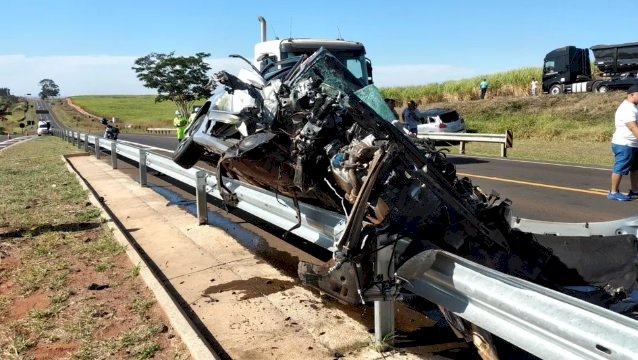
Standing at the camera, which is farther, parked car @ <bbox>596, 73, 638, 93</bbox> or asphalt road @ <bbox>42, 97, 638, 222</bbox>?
parked car @ <bbox>596, 73, 638, 93</bbox>

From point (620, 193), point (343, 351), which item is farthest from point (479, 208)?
point (620, 193)

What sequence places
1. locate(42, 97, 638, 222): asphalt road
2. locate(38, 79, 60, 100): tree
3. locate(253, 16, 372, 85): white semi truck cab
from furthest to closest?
locate(38, 79, 60, 100): tree, locate(253, 16, 372, 85): white semi truck cab, locate(42, 97, 638, 222): asphalt road

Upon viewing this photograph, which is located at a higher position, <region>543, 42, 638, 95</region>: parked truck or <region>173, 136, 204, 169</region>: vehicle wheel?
<region>543, 42, 638, 95</region>: parked truck

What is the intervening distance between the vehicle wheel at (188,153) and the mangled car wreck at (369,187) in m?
0.54

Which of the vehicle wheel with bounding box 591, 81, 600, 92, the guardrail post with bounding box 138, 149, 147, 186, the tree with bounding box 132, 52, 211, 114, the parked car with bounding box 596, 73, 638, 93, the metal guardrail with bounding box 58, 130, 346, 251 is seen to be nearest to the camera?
the metal guardrail with bounding box 58, 130, 346, 251

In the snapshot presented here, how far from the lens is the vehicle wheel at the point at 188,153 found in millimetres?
4545

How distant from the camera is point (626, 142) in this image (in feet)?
27.5

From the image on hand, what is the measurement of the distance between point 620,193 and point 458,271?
24.6ft

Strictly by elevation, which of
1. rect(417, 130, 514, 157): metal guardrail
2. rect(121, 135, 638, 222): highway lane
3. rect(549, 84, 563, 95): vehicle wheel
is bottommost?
rect(121, 135, 638, 222): highway lane

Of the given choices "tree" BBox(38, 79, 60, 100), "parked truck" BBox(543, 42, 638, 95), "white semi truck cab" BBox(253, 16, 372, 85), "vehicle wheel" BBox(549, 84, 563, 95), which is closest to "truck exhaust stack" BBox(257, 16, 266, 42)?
"white semi truck cab" BBox(253, 16, 372, 85)

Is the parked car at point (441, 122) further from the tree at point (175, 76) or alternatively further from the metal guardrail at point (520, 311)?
the tree at point (175, 76)

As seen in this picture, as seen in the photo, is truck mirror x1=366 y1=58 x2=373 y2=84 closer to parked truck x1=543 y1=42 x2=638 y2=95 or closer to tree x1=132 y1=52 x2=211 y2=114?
parked truck x1=543 y1=42 x2=638 y2=95

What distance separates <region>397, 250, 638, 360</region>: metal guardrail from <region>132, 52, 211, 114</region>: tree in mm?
73117

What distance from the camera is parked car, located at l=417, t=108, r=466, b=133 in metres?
22.2
